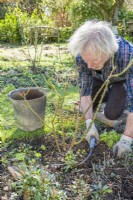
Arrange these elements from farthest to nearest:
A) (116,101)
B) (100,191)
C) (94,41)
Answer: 1. (116,101)
2. (94,41)
3. (100,191)

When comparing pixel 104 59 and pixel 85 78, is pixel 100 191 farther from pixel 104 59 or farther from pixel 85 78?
pixel 85 78

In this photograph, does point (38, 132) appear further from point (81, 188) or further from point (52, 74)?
point (52, 74)

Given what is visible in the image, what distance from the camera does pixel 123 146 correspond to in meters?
2.63

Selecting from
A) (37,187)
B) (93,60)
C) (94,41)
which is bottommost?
(37,187)

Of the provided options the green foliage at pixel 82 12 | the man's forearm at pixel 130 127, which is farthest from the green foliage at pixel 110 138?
the green foliage at pixel 82 12

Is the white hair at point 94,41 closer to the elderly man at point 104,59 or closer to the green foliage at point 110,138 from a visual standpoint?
the elderly man at point 104,59

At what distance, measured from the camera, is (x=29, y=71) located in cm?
575

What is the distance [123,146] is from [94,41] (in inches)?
35.9

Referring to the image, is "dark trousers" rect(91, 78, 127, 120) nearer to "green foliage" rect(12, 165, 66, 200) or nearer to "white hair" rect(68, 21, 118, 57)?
"white hair" rect(68, 21, 118, 57)

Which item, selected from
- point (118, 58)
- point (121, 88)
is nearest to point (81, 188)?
point (118, 58)

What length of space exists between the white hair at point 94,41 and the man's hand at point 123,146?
750mm

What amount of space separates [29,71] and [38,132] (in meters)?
2.70

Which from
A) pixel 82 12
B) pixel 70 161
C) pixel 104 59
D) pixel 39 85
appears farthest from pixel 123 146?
pixel 82 12

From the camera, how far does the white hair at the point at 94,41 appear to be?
241cm
